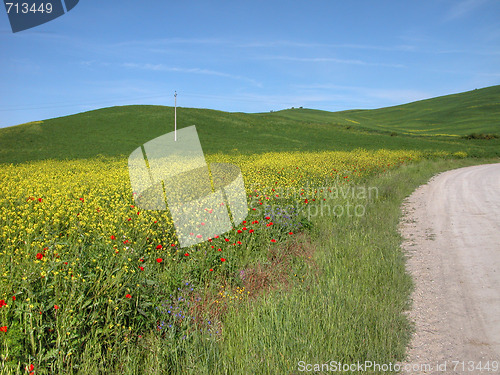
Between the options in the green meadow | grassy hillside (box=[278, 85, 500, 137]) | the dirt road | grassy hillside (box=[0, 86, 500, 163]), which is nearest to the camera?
the green meadow

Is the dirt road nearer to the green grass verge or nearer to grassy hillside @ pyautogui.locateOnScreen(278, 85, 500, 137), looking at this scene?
the green grass verge

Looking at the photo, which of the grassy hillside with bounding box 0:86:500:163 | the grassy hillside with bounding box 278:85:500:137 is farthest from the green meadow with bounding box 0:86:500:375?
the grassy hillside with bounding box 278:85:500:137

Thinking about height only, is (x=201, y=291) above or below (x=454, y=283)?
above

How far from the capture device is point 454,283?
4.98 m

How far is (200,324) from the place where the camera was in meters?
3.83

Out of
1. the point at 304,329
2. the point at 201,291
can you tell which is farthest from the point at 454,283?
the point at 201,291

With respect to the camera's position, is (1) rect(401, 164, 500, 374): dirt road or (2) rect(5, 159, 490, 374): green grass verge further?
(1) rect(401, 164, 500, 374): dirt road

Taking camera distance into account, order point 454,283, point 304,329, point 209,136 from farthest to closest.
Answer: point 209,136 → point 454,283 → point 304,329

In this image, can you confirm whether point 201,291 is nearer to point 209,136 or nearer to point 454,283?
point 454,283

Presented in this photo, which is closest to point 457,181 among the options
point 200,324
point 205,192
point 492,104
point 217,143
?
point 205,192

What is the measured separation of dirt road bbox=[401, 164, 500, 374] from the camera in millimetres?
3434

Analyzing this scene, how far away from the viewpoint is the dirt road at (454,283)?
343 centimetres

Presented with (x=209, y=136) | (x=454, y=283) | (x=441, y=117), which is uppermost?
(x=209, y=136)

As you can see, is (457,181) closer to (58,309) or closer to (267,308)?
(267,308)
